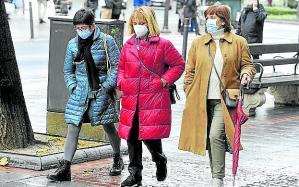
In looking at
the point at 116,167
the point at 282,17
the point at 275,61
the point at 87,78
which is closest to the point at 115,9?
the point at 275,61

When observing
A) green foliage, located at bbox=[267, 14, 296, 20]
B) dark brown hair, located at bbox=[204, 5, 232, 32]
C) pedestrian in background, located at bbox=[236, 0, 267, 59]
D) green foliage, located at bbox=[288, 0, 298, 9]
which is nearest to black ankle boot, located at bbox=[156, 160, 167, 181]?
dark brown hair, located at bbox=[204, 5, 232, 32]

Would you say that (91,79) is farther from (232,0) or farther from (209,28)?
(232,0)

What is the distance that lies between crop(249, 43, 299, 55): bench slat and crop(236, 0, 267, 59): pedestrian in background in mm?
1536

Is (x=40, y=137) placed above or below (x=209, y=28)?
below

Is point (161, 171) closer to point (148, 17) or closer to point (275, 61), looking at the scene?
point (148, 17)

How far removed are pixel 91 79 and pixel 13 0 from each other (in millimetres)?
30105

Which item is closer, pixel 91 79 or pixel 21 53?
pixel 91 79

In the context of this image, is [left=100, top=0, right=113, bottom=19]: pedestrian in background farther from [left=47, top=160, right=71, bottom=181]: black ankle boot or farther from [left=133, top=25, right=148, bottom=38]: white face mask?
[left=133, top=25, right=148, bottom=38]: white face mask

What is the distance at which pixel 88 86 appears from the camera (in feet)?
26.7

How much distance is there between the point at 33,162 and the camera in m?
8.52

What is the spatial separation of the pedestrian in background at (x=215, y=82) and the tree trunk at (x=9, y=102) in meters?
2.35

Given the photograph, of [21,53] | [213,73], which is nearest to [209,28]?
[213,73]

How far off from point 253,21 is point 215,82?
350 inches

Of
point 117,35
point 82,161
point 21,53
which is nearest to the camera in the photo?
point 82,161
